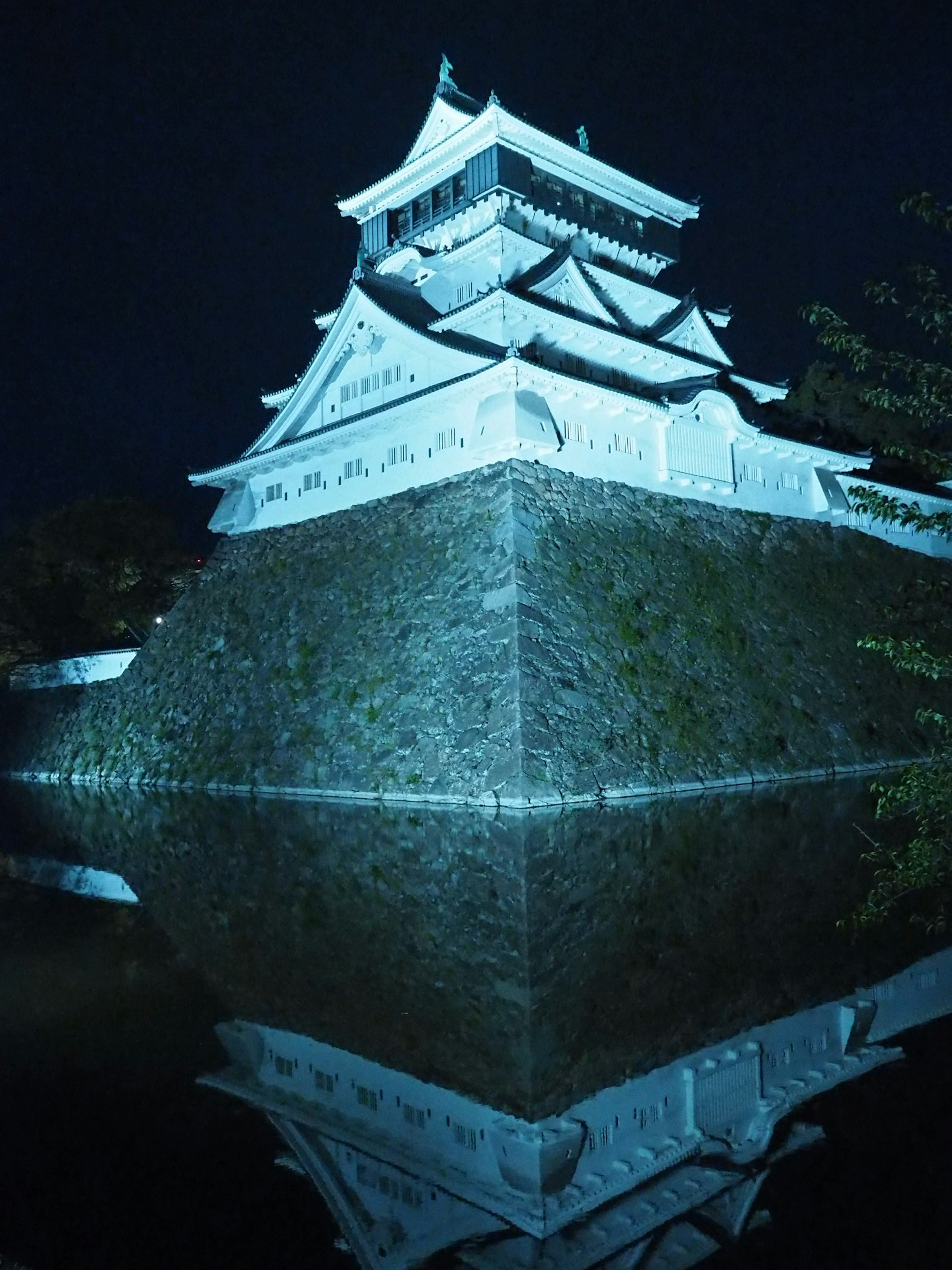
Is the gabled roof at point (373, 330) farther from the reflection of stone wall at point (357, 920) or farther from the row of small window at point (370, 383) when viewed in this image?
the reflection of stone wall at point (357, 920)

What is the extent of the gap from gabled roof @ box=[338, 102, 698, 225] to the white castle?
0.16ft

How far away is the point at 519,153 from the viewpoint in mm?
22656

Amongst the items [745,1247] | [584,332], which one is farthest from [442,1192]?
[584,332]

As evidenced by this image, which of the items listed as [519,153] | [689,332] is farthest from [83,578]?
[689,332]

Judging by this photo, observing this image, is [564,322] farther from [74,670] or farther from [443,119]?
[74,670]

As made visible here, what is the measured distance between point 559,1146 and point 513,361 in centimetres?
1454

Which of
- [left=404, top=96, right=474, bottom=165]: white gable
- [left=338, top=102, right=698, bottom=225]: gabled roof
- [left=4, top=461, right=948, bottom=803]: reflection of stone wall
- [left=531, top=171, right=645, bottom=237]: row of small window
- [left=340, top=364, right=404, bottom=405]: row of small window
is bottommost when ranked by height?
[left=4, top=461, right=948, bottom=803]: reflection of stone wall

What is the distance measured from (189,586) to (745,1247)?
23237 mm

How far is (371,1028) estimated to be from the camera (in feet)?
17.3

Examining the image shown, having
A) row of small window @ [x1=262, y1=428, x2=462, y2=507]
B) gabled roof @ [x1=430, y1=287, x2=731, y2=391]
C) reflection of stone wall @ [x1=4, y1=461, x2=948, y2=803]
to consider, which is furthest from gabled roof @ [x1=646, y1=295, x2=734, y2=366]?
row of small window @ [x1=262, y1=428, x2=462, y2=507]

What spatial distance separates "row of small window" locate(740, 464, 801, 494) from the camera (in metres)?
22.7

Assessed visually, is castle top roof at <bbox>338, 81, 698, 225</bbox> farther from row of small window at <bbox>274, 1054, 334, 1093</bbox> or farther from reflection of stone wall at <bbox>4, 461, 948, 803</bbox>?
row of small window at <bbox>274, 1054, 334, 1093</bbox>

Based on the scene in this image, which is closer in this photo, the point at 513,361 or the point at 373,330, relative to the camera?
the point at 513,361

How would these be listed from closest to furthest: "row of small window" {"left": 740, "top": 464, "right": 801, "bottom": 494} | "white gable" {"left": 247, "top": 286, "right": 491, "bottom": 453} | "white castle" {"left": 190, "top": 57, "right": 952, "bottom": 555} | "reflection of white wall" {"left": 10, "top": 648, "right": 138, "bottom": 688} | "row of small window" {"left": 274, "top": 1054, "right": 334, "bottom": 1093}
Result: "row of small window" {"left": 274, "top": 1054, "right": 334, "bottom": 1093} → "white castle" {"left": 190, "top": 57, "right": 952, "bottom": 555} → "white gable" {"left": 247, "top": 286, "right": 491, "bottom": 453} → "row of small window" {"left": 740, "top": 464, "right": 801, "bottom": 494} → "reflection of white wall" {"left": 10, "top": 648, "right": 138, "bottom": 688}
